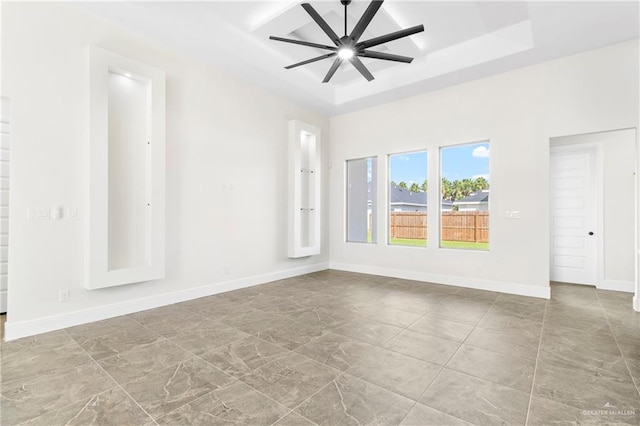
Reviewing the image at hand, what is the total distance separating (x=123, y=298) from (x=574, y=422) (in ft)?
14.8

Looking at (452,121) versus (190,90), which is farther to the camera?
(452,121)

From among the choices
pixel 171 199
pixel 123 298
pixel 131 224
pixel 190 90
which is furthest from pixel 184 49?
pixel 123 298

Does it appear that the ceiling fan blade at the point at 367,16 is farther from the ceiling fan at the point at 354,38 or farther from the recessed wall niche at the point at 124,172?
the recessed wall niche at the point at 124,172

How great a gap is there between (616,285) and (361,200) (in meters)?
4.72

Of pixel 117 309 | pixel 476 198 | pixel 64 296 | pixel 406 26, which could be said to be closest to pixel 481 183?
pixel 476 198

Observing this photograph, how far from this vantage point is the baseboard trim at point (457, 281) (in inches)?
181

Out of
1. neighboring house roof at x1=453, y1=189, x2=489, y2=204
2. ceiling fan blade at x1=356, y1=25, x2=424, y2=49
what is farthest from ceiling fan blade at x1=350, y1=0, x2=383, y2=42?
neighboring house roof at x1=453, y1=189, x2=489, y2=204

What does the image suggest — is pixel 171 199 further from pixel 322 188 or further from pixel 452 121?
pixel 452 121

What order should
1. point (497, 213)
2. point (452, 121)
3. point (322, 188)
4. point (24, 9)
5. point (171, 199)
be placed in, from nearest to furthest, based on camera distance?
point (24, 9) → point (171, 199) → point (497, 213) → point (452, 121) → point (322, 188)

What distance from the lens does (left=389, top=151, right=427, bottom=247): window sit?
591cm

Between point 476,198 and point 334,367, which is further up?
point 476,198

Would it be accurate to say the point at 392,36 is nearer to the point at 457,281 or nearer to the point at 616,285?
the point at 457,281

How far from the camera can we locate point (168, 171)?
4.25 metres

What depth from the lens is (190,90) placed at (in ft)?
14.8
